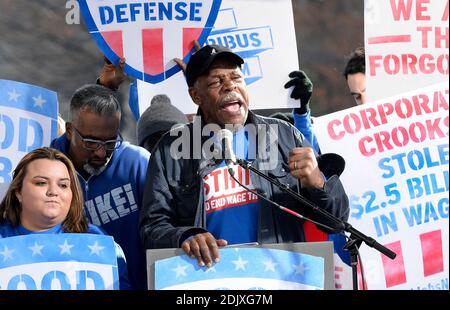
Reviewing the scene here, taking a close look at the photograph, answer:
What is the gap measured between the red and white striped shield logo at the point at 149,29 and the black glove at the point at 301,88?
0.47 meters

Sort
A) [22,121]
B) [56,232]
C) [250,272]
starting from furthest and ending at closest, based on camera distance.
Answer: [22,121], [56,232], [250,272]

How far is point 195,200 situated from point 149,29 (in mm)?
1048

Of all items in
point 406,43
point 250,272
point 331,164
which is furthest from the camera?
point 406,43

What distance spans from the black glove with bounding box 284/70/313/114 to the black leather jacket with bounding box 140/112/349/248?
49cm

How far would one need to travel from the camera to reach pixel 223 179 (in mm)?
4297

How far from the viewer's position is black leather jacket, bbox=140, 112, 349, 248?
13.7ft

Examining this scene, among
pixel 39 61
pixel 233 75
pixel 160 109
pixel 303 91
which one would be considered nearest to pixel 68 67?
pixel 39 61

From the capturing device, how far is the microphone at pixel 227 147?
3.92 metres

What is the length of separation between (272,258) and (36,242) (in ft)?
3.16

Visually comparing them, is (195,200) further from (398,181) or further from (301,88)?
(398,181)

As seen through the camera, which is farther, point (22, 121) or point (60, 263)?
point (22, 121)

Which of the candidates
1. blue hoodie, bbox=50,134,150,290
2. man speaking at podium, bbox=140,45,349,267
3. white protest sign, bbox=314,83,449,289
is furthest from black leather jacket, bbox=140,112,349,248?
white protest sign, bbox=314,83,449,289

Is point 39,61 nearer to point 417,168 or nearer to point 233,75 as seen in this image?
point 233,75

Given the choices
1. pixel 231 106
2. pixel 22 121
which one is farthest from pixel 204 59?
pixel 22 121
